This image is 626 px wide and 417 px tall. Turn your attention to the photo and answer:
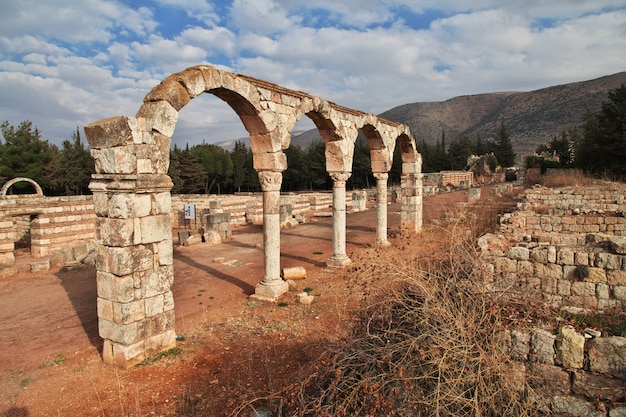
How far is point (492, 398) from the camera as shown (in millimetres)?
3145

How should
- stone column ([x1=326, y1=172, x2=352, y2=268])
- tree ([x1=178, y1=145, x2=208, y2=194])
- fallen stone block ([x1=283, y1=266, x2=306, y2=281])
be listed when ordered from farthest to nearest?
tree ([x1=178, y1=145, x2=208, y2=194]), stone column ([x1=326, y1=172, x2=352, y2=268]), fallen stone block ([x1=283, y1=266, x2=306, y2=281])

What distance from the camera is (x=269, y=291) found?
8.66 meters

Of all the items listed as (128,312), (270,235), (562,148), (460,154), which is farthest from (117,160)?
(562,148)

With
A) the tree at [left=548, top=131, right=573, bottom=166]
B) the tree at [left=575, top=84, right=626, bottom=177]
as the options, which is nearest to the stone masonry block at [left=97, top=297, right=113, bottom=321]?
the tree at [left=575, top=84, right=626, bottom=177]

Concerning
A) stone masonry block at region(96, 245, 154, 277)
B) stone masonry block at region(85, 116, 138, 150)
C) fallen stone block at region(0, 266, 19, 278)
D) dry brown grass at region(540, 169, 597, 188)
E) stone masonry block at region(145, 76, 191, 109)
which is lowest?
fallen stone block at region(0, 266, 19, 278)

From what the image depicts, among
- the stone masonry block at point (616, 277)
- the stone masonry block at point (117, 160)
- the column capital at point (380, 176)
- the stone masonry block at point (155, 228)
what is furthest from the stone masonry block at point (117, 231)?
the column capital at point (380, 176)

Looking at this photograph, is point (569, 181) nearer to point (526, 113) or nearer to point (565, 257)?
point (565, 257)

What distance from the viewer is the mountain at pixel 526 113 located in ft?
268

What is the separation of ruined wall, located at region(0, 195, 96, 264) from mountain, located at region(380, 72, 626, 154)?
6806 cm

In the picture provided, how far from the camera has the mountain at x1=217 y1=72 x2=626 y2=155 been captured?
8169 centimetres

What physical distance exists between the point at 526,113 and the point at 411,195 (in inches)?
3803

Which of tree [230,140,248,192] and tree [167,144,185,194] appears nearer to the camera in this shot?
tree [167,144,185,194]

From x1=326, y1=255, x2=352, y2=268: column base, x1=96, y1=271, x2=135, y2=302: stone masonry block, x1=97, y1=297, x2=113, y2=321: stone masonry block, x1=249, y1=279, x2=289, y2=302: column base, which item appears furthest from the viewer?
x1=326, y1=255, x2=352, y2=268: column base

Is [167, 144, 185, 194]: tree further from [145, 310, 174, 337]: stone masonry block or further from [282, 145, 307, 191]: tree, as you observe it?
[145, 310, 174, 337]: stone masonry block
